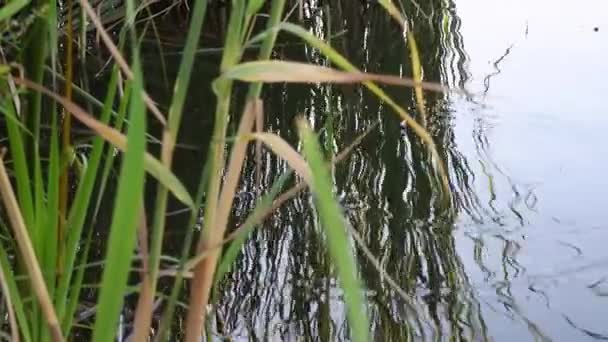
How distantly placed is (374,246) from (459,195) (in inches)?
12.8

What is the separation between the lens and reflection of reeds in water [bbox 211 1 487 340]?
1582mm

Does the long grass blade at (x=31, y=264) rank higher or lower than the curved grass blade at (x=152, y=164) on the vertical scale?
lower

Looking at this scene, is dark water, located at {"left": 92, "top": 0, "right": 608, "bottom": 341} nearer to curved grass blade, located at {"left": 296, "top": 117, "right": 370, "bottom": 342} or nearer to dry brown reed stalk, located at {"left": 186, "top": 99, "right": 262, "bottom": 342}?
dry brown reed stalk, located at {"left": 186, "top": 99, "right": 262, "bottom": 342}

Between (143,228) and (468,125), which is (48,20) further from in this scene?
(468,125)

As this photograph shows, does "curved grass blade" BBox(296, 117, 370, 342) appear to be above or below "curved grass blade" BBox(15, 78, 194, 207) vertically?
below

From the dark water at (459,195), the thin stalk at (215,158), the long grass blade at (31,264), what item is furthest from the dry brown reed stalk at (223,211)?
the dark water at (459,195)

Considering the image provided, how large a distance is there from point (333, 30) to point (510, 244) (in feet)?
5.12

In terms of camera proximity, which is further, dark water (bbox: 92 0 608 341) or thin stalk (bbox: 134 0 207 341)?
dark water (bbox: 92 0 608 341)

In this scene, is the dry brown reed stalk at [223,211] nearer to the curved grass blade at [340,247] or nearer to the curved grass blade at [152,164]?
the curved grass blade at [152,164]

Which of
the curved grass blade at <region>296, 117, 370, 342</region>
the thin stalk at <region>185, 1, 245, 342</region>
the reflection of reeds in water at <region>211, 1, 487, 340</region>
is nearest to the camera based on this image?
the curved grass blade at <region>296, 117, 370, 342</region>

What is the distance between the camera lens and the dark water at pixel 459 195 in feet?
5.32

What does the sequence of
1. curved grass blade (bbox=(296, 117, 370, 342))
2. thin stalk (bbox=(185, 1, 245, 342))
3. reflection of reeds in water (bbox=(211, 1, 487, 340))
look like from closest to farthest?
curved grass blade (bbox=(296, 117, 370, 342)), thin stalk (bbox=(185, 1, 245, 342)), reflection of reeds in water (bbox=(211, 1, 487, 340))

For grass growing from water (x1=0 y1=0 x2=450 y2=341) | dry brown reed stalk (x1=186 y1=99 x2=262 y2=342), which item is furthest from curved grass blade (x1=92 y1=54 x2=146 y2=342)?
dry brown reed stalk (x1=186 y1=99 x2=262 y2=342)

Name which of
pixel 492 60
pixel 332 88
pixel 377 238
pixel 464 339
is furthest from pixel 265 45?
pixel 492 60
